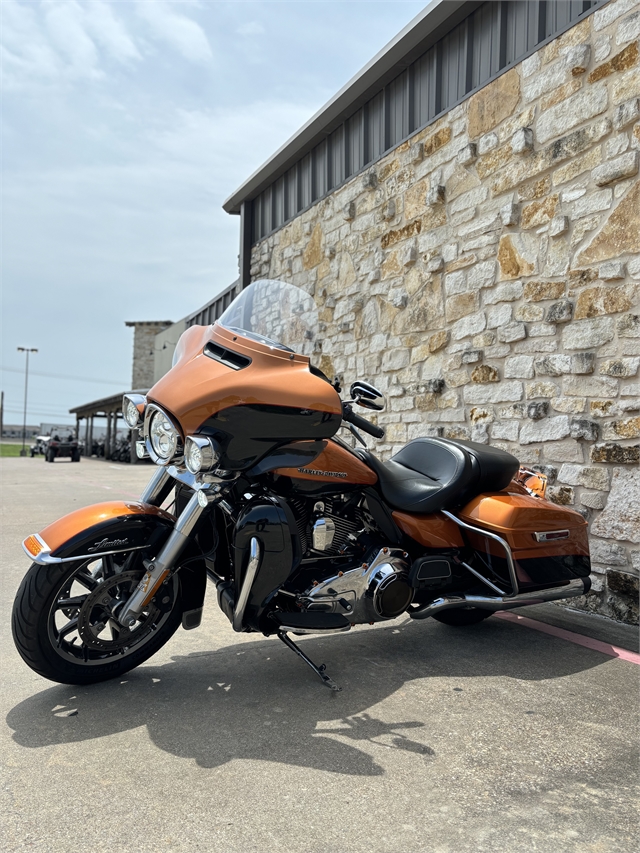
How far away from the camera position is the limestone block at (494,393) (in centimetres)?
500

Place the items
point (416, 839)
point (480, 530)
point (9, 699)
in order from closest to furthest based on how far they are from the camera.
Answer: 1. point (416, 839)
2. point (9, 699)
3. point (480, 530)

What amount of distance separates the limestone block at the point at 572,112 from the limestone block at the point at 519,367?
1.54 m

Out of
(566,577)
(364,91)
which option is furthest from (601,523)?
(364,91)

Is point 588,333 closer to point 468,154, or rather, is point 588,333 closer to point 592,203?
point 592,203

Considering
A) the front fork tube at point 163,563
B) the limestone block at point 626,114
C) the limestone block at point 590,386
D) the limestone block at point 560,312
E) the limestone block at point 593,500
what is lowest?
the front fork tube at point 163,563

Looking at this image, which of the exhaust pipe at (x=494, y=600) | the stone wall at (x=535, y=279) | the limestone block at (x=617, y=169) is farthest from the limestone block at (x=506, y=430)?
the limestone block at (x=617, y=169)

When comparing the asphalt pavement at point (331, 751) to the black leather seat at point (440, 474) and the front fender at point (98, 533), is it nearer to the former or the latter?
the front fender at point (98, 533)

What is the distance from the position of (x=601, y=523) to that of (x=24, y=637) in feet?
11.0

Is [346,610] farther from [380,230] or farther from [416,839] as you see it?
[380,230]

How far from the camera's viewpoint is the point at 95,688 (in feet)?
9.47

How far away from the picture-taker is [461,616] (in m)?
3.93

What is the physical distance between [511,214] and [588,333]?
1223 millimetres

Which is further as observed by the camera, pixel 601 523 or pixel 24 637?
pixel 601 523

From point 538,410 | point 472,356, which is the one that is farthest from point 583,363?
point 472,356
